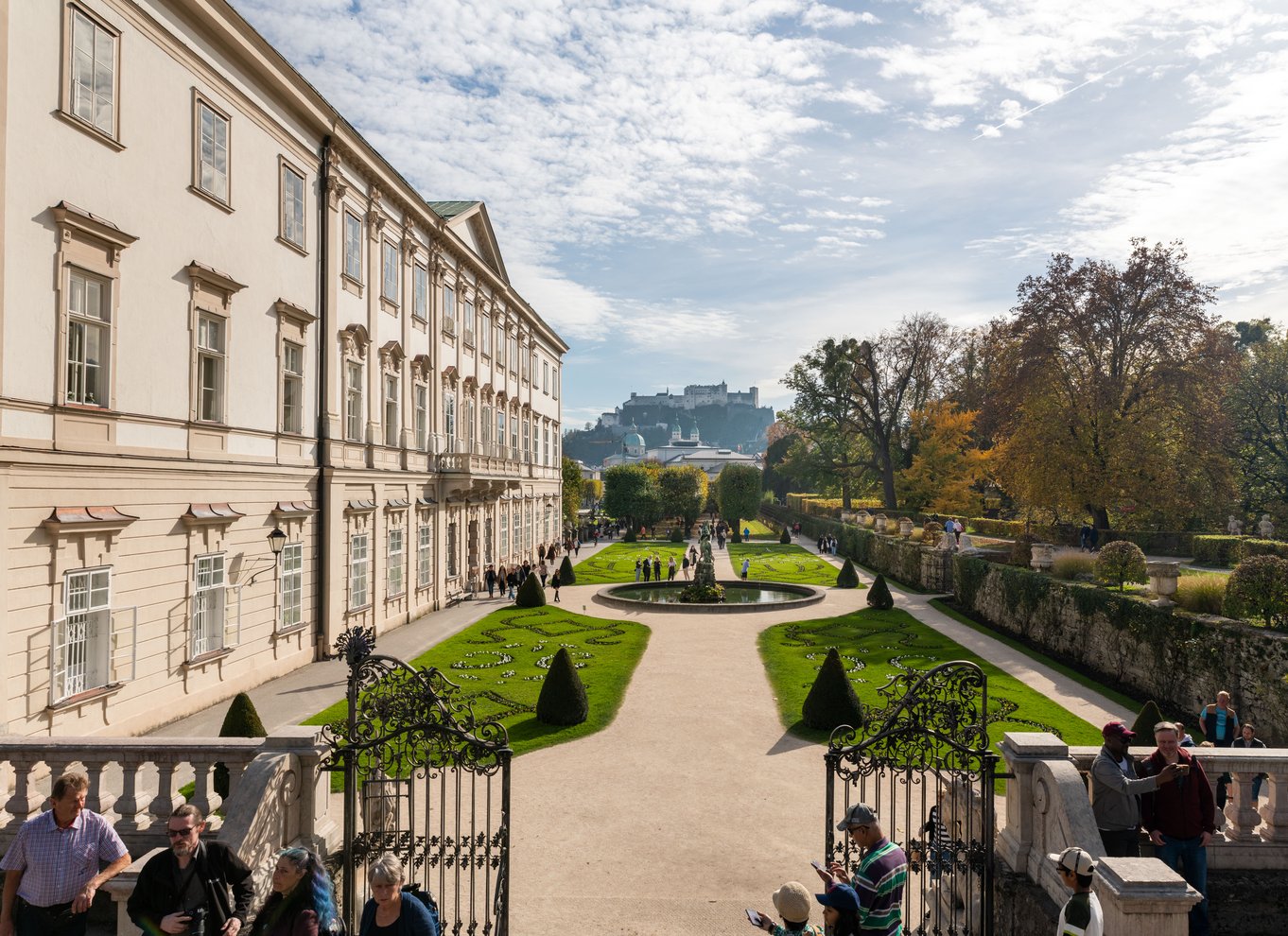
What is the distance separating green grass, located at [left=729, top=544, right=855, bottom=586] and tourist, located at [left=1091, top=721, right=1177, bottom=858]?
2901 centimetres

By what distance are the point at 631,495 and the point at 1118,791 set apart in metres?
58.0

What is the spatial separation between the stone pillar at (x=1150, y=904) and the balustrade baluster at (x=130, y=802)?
7.80 meters

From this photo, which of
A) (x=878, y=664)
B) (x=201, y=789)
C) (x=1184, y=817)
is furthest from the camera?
(x=878, y=664)

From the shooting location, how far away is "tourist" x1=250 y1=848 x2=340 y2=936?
15.8 ft

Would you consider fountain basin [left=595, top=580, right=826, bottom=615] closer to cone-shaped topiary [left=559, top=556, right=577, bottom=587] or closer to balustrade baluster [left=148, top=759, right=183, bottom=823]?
cone-shaped topiary [left=559, top=556, right=577, bottom=587]

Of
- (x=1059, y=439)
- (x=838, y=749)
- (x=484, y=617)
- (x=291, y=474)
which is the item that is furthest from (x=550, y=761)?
(x=1059, y=439)

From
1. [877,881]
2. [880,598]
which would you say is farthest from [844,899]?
[880,598]

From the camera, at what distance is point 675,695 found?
16.5m

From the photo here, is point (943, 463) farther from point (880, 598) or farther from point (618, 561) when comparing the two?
point (880, 598)

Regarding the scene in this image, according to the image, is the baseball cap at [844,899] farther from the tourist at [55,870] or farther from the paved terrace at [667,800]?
the tourist at [55,870]

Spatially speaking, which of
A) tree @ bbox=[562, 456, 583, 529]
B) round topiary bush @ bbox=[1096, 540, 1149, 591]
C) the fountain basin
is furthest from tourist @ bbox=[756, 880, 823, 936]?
tree @ bbox=[562, 456, 583, 529]

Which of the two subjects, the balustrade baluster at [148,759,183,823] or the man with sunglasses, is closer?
the man with sunglasses

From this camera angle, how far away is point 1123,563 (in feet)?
63.0

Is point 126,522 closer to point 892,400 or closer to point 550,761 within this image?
point 550,761
